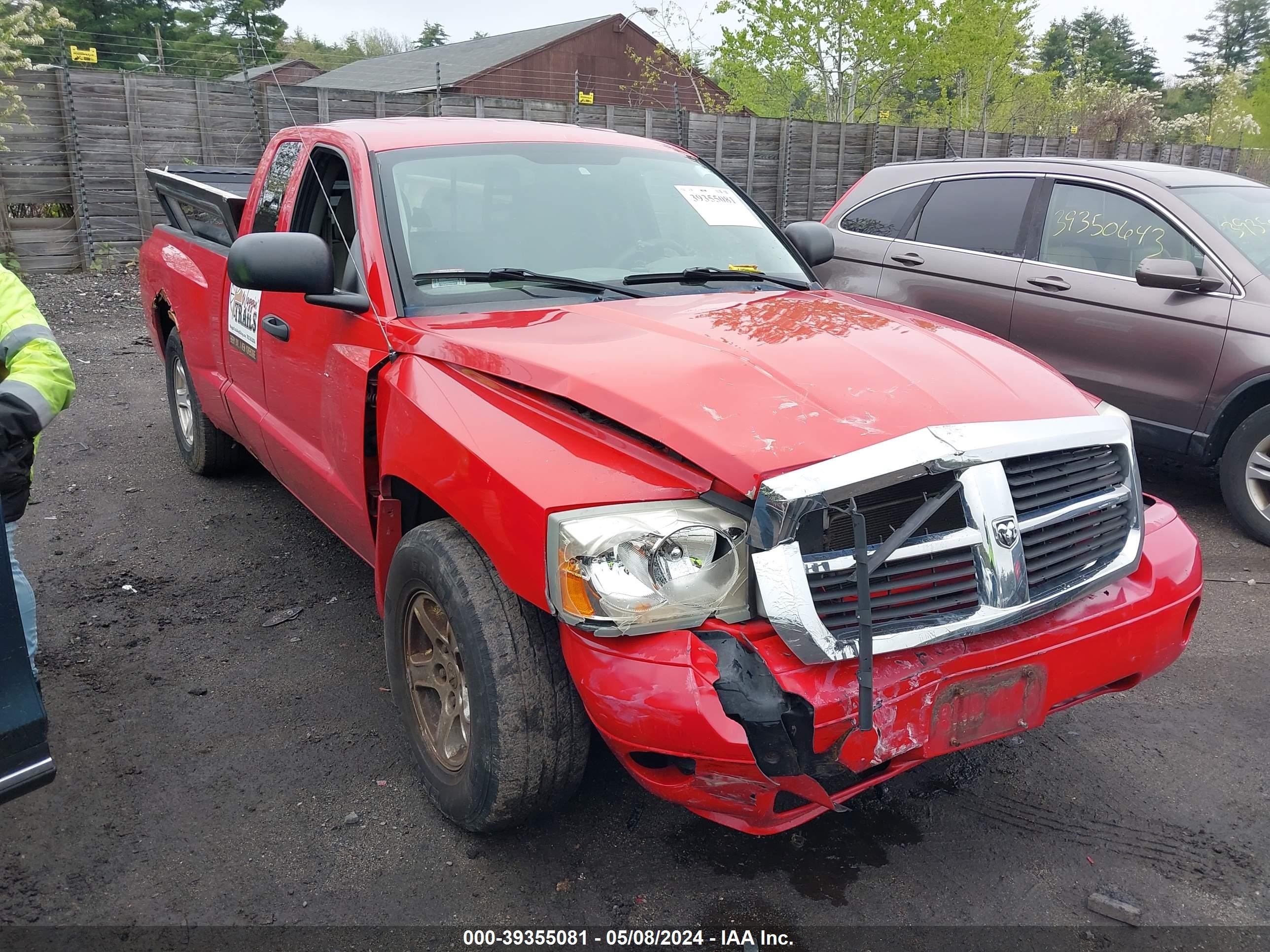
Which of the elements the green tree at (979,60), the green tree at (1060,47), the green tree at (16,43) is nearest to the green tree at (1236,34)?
the green tree at (1060,47)

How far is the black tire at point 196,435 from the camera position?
537 cm

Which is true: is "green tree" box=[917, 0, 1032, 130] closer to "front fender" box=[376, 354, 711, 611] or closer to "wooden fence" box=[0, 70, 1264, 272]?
"wooden fence" box=[0, 70, 1264, 272]

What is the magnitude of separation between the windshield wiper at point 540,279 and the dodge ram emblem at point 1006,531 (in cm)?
145

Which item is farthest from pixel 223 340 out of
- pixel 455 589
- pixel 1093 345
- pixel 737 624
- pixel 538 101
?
pixel 538 101

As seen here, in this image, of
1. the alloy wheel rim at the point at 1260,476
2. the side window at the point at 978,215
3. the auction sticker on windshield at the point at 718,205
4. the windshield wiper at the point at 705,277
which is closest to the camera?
the windshield wiper at the point at 705,277

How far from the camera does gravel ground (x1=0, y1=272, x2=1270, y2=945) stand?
2463mm

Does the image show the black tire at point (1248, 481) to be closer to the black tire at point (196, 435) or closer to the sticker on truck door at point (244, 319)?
the sticker on truck door at point (244, 319)

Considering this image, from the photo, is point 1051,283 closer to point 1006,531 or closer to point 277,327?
point 1006,531

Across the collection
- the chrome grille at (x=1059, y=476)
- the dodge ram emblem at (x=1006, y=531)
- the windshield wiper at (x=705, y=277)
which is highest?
the windshield wiper at (x=705, y=277)

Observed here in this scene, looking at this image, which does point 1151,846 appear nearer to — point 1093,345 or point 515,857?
point 515,857

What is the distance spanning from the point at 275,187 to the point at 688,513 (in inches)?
114

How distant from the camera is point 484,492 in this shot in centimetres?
236

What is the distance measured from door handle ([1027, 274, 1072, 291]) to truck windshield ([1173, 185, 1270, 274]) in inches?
28.0

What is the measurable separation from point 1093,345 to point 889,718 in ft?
13.2
